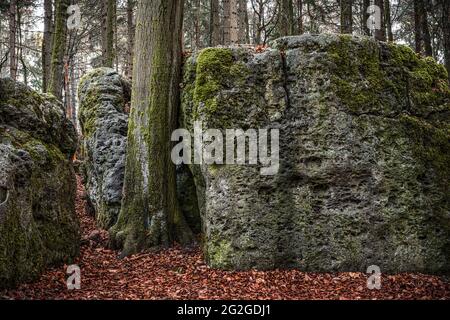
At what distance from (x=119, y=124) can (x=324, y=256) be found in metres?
5.36

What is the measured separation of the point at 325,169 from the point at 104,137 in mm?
5016

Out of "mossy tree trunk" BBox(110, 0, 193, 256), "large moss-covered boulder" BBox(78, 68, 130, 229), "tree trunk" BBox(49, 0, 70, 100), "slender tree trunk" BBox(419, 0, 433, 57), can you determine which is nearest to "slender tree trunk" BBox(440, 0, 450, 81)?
"slender tree trunk" BBox(419, 0, 433, 57)

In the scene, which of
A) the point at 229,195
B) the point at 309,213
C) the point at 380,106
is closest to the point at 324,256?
the point at 309,213

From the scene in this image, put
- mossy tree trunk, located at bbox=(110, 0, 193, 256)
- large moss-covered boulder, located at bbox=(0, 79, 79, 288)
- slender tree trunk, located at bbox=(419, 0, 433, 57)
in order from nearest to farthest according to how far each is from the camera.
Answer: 1. large moss-covered boulder, located at bbox=(0, 79, 79, 288)
2. mossy tree trunk, located at bbox=(110, 0, 193, 256)
3. slender tree trunk, located at bbox=(419, 0, 433, 57)

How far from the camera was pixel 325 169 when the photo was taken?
611 cm

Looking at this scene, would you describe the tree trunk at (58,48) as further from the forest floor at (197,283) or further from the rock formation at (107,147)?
the forest floor at (197,283)

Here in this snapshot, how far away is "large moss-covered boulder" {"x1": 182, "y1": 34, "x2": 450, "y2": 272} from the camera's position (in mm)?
6055

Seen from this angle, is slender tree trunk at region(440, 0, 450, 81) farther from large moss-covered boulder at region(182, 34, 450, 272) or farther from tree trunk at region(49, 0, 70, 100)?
tree trunk at region(49, 0, 70, 100)

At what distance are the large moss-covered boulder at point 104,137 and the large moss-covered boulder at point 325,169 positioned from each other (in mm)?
2620

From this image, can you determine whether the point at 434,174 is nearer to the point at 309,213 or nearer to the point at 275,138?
the point at 309,213

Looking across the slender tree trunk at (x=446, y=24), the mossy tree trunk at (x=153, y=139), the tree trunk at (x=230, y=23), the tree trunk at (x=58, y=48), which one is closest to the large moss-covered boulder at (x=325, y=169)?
the mossy tree trunk at (x=153, y=139)

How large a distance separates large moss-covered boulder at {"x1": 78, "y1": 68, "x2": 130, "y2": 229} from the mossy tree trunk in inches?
34.9

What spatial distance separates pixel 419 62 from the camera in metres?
6.80

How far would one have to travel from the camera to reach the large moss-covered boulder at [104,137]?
8.00m
